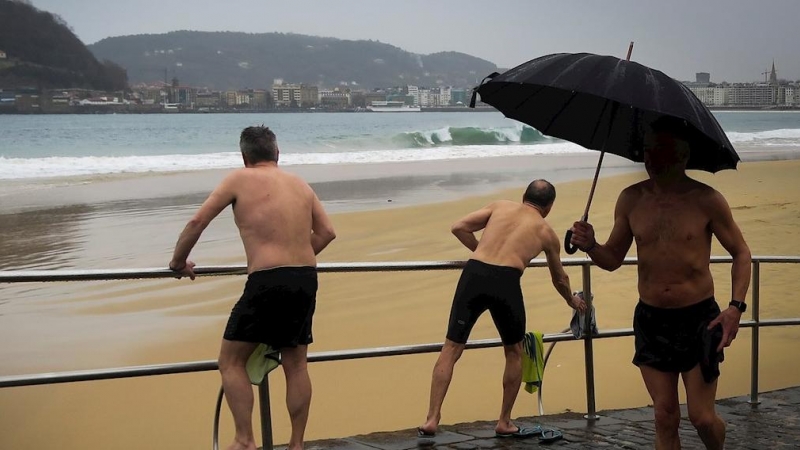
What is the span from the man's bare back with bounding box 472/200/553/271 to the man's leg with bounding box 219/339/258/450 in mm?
1531

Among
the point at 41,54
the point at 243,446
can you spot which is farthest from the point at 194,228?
the point at 41,54

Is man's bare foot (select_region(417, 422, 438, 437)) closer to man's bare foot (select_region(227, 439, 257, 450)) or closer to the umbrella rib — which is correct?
man's bare foot (select_region(227, 439, 257, 450))

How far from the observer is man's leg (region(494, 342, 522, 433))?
208 inches

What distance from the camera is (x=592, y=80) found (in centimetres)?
391

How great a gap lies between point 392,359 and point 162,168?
26.2 metres

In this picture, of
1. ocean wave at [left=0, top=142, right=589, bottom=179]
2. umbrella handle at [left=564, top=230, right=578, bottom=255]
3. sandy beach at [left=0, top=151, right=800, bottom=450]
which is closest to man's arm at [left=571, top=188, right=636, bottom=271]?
umbrella handle at [left=564, top=230, right=578, bottom=255]

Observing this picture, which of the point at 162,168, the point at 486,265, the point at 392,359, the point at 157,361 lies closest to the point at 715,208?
the point at 486,265

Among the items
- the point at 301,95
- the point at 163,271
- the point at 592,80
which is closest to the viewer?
the point at 592,80

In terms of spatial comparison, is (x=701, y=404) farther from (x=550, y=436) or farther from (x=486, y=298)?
(x=486, y=298)

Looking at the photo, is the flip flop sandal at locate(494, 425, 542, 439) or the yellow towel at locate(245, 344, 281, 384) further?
the flip flop sandal at locate(494, 425, 542, 439)

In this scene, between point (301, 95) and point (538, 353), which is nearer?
point (538, 353)

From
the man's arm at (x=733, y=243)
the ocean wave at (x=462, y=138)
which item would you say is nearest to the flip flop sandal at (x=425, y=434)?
the man's arm at (x=733, y=243)

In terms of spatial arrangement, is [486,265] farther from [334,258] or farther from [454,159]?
[454,159]

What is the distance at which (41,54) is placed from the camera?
97750 millimetres
